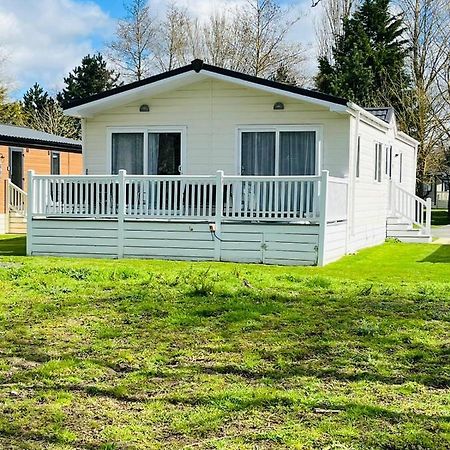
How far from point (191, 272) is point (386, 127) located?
31.9 ft

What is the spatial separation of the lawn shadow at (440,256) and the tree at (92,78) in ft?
116

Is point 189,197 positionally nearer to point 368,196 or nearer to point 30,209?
point 30,209

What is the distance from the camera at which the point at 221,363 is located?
4.69 meters

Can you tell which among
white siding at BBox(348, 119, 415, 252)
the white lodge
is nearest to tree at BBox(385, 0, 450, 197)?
white siding at BBox(348, 119, 415, 252)

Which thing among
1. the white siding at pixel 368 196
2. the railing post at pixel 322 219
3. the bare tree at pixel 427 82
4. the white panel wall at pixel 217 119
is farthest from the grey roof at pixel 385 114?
the bare tree at pixel 427 82

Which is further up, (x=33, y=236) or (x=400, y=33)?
(x=400, y=33)

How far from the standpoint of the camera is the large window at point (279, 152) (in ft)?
43.1

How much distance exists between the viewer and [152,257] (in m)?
11.7

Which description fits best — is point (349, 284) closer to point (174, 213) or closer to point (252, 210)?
point (252, 210)

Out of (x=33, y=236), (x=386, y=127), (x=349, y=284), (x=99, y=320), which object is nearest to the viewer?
(x=99, y=320)

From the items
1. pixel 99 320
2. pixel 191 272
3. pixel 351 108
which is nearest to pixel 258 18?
pixel 351 108

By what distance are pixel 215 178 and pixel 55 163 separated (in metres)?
11.8

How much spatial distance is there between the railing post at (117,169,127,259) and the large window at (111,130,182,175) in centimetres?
226

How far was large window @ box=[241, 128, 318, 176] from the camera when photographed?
13.1 m
